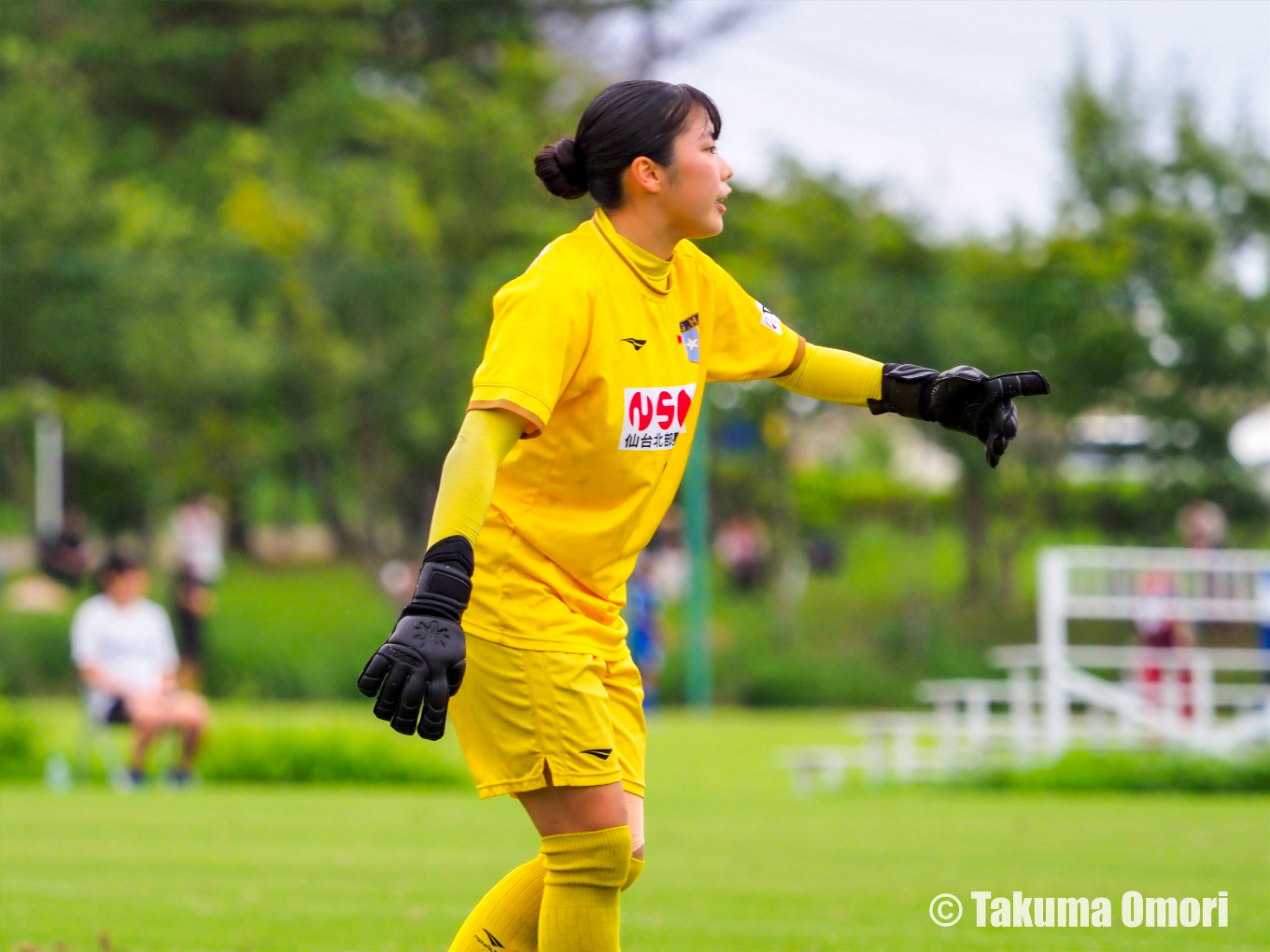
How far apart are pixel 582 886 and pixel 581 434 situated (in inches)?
32.8

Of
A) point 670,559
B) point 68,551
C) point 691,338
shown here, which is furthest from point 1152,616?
point 68,551

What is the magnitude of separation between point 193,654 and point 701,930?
11.9m

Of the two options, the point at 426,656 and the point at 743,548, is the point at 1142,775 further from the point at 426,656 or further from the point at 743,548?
the point at 426,656

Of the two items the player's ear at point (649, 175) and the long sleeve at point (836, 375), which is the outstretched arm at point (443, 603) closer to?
the player's ear at point (649, 175)

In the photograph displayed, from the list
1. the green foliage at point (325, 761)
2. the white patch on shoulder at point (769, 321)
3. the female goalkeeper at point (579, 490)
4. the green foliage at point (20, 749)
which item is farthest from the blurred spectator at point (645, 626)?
the female goalkeeper at point (579, 490)

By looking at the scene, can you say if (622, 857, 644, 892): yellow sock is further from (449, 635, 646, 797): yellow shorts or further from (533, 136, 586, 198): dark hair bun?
(533, 136, 586, 198): dark hair bun

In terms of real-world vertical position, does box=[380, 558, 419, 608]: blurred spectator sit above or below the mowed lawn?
above

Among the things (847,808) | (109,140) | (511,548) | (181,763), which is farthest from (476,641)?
(109,140)

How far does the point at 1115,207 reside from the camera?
→ 20.6m

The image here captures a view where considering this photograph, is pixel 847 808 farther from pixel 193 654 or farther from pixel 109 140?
pixel 109 140

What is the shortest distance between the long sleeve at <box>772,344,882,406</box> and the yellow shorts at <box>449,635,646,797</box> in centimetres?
92

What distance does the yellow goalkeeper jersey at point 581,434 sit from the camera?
3223mm

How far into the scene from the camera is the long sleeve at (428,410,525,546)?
122 inches

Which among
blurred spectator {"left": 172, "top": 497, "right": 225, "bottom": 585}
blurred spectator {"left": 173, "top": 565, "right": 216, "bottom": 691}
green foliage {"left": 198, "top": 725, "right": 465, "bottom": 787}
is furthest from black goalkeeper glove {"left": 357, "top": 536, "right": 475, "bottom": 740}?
blurred spectator {"left": 172, "top": 497, "right": 225, "bottom": 585}
